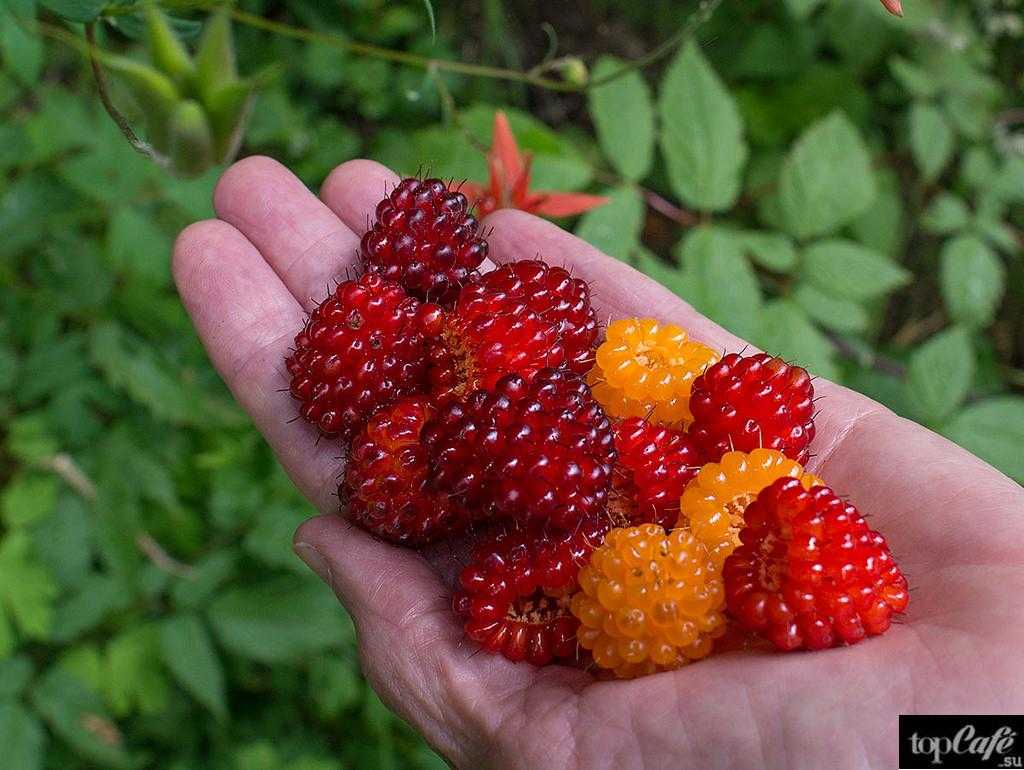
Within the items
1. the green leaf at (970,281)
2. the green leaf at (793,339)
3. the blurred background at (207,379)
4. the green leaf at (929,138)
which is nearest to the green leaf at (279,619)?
the blurred background at (207,379)

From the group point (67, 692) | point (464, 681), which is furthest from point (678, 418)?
point (67, 692)

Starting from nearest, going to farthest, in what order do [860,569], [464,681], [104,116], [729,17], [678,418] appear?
[860,569], [464,681], [678,418], [104,116], [729,17]

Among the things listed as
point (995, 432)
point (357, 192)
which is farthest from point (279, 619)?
point (995, 432)

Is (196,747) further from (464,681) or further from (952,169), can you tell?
(952,169)

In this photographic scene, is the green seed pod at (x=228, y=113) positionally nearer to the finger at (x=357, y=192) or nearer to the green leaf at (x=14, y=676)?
the finger at (x=357, y=192)

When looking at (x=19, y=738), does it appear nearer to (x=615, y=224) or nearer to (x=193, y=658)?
(x=193, y=658)

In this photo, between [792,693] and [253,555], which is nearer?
[792,693]

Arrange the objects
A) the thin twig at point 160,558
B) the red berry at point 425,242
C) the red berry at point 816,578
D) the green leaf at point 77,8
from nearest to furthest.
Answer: the red berry at point 816,578
the green leaf at point 77,8
the red berry at point 425,242
the thin twig at point 160,558

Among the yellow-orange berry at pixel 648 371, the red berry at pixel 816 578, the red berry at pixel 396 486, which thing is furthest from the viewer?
the yellow-orange berry at pixel 648 371
